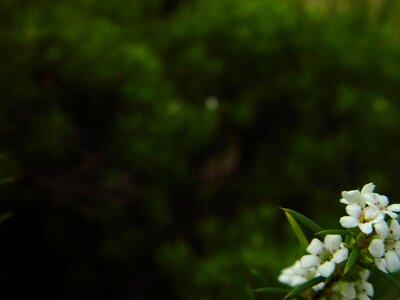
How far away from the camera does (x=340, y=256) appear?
865 mm

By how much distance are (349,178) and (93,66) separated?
128 cm

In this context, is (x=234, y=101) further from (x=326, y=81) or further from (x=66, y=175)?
(x=66, y=175)

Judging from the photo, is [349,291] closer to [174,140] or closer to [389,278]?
[389,278]

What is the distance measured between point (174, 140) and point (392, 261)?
5.22ft

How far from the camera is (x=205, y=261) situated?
2096 millimetres

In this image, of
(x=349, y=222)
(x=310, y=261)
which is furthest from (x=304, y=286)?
(x=349, y=222)

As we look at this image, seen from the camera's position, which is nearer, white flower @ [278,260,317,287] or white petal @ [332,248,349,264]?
white petal @ [332,248,349,264]

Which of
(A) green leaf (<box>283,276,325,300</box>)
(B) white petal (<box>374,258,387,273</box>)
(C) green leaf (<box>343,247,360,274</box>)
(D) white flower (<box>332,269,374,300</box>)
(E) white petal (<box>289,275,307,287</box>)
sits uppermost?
(C) green leaf (<box>343,247,360,274</box>)

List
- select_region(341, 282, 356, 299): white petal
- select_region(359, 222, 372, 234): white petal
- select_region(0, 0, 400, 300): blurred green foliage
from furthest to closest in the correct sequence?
1. select_region(0, 0, 400, 300): blurred green foliage
2. select_region(341, 282, 356, 299): white petal
3. select_region(359, 222, 372, 234): white petal

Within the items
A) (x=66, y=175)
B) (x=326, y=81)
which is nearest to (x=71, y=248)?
(x=66, y=175)

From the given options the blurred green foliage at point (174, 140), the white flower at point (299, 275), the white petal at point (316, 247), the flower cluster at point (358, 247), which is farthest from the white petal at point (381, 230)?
the blurred green foliage at point (174, 140)

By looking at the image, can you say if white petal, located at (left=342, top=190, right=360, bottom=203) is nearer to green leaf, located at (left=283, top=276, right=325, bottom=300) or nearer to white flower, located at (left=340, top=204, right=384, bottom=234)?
Answer: white flower, located at (left=340, top=204, right=384, bottom=234)

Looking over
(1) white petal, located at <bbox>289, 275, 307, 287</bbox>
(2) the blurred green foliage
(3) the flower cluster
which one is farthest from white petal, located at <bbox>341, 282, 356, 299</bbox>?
(2) the blurred green foliage

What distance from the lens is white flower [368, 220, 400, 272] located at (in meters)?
0.84
